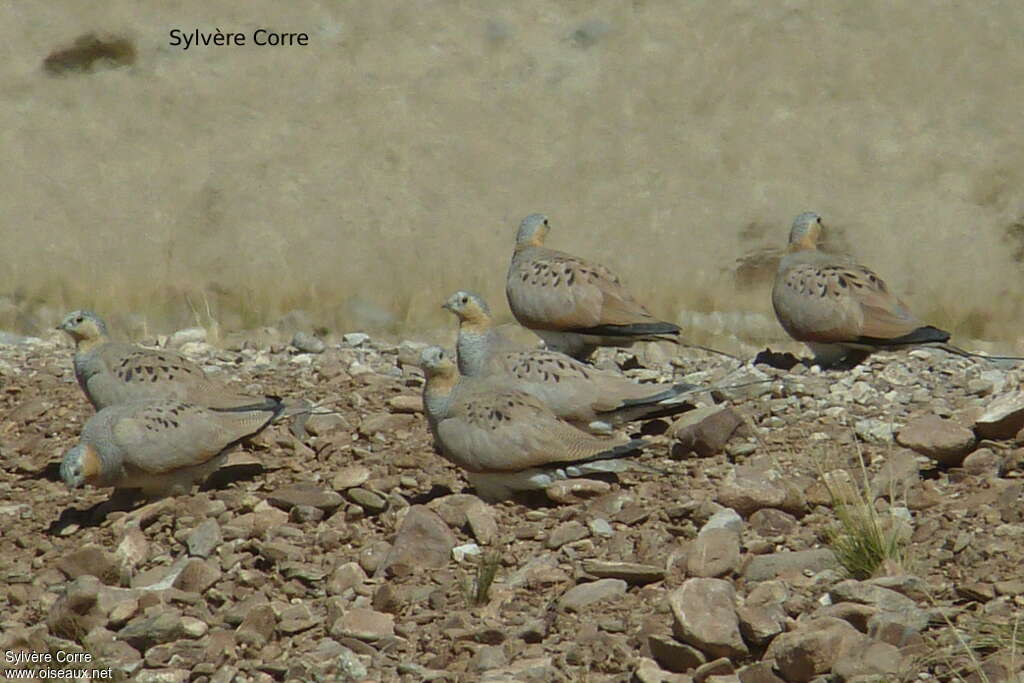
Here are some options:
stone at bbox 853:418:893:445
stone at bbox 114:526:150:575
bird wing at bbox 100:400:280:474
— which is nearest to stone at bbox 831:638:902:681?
stone at bbox 853:418:893:445

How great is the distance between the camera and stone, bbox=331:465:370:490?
8.20 meters

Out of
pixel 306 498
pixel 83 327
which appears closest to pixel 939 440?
pixel 306 498

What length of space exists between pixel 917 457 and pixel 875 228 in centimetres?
1065

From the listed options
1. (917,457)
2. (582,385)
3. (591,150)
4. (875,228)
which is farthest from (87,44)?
(917,457)

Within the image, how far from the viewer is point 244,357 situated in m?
11.4

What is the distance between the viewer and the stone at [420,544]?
735cm

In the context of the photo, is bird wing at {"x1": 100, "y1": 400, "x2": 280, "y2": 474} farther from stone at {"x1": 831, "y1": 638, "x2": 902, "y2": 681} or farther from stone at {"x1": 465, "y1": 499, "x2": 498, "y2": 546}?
stone at {"x1": 831, "y1": 638, "x2": 902, "y2": 681}

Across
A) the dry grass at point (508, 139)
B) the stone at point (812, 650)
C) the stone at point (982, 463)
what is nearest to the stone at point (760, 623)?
the stone at point (812, 650)

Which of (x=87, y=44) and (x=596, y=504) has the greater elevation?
(x=87, y=44)

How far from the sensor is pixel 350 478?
324 inches

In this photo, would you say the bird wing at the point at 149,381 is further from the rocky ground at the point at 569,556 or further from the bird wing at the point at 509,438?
the bird wing at the point at 509,438

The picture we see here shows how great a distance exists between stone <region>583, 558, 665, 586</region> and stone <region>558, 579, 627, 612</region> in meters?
0.04

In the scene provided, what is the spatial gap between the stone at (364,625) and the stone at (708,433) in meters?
2.29

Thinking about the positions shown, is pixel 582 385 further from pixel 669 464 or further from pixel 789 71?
pixel 789 71
